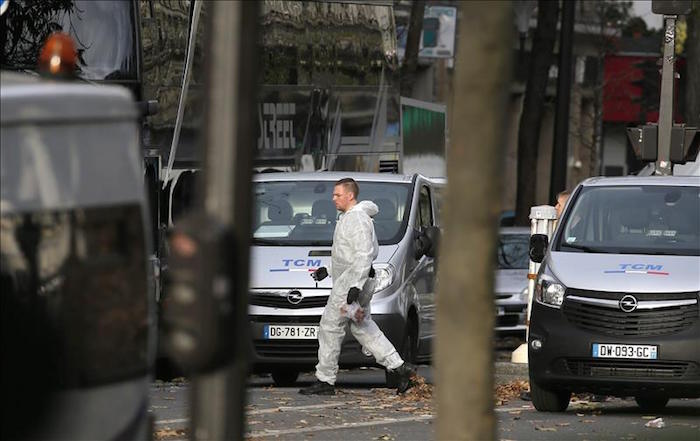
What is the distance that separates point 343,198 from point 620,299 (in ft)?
8.12

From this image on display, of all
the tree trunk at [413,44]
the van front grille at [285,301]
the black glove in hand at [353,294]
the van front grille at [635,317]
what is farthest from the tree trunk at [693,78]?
the van front grille at [635,317]

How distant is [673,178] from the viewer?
51.0 feet

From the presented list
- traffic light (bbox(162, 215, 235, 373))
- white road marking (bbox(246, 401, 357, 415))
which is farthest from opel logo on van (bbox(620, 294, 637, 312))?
traffic light (bbox(162, 215, 235, 373))

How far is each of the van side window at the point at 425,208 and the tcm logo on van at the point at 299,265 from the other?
1452 mm

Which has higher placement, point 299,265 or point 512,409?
point 299,265

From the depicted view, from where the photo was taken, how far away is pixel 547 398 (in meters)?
14.8

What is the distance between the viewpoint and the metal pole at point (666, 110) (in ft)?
66.5

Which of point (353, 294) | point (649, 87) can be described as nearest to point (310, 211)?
point (353, 294)

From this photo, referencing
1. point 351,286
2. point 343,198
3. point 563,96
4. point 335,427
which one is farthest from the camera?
point 563,96

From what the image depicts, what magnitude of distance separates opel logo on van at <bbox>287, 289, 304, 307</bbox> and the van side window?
5.65ft

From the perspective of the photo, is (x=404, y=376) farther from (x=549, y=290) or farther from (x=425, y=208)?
(x=425, y=208)

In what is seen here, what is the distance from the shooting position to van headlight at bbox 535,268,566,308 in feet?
47.5

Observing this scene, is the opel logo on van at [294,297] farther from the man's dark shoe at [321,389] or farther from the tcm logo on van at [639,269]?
the tcm logo on van at [639,269]

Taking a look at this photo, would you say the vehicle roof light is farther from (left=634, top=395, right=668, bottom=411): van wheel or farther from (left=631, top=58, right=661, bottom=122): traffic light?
(left=631, top=58, right=661, bottom=122): traffic light
